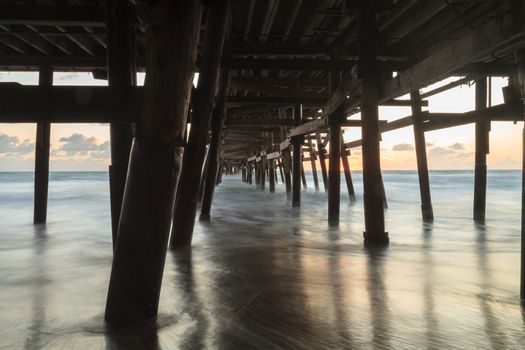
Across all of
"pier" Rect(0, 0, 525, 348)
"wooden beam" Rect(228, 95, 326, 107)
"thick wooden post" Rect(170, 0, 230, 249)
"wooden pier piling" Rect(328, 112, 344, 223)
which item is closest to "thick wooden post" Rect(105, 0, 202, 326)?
"pier" Rect(0, 0, 525, 348)

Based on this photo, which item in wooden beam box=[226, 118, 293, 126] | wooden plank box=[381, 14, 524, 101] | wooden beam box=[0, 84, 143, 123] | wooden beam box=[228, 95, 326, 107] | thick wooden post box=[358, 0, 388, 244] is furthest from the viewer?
wooden beam box=[226, 118, 293, 126]

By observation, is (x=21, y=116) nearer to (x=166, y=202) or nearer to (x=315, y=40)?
(x=166, y=202)

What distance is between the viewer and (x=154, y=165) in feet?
7.91

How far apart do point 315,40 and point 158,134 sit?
15.6 ft

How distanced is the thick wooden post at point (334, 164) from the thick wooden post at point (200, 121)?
3377 mm

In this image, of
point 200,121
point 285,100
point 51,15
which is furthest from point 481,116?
point 51,15

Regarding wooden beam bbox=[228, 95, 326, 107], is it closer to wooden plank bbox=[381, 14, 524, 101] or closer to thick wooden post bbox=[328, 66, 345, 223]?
thick wooden post bbox=[328, 66, 345, 223]

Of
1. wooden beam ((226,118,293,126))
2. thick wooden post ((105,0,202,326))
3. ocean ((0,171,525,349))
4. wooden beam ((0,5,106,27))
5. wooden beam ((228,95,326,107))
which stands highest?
wooden beam ((0,5,106,27))

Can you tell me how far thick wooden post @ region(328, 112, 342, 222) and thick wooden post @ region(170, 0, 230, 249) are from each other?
3377 mm

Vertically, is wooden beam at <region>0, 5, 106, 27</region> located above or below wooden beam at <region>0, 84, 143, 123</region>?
above

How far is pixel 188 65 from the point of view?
2322mm

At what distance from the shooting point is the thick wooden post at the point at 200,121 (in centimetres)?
444

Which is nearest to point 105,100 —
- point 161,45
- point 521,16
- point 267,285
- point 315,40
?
point 161,45

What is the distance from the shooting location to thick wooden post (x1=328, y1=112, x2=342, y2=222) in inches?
309
